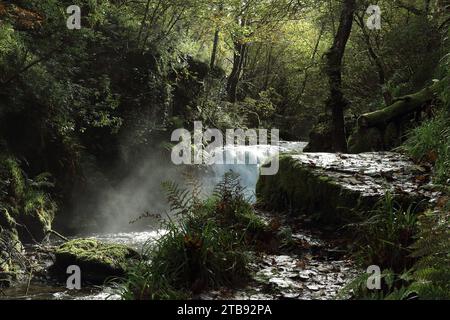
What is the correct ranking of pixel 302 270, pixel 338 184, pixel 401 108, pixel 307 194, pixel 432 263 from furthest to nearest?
Result: pixel 401 108
pixel 307 194
pixel 338 184
pixel 302 270
pixel 432 263

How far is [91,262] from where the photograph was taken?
8367 mm

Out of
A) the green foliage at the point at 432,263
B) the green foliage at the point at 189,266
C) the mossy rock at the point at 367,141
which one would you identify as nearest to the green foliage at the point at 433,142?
the mossy rock at the point at 367,141

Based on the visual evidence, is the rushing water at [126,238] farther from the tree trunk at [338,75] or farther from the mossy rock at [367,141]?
the mossy rock at [367,141]

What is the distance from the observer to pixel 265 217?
23.1 ft

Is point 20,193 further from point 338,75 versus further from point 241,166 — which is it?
point 241,166

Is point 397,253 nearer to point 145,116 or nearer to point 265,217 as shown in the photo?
point 265,217

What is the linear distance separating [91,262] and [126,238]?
3.29 metres

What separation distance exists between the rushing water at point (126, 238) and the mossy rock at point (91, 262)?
41cm

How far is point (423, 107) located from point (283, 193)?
4.51m

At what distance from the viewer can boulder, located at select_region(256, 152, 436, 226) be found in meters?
6.02

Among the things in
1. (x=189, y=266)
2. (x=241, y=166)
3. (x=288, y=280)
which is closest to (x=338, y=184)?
(x=288, y=280)

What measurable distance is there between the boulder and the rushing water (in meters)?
0.61

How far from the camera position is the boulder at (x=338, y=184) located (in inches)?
237

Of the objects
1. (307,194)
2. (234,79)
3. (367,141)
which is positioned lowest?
(307,194)
